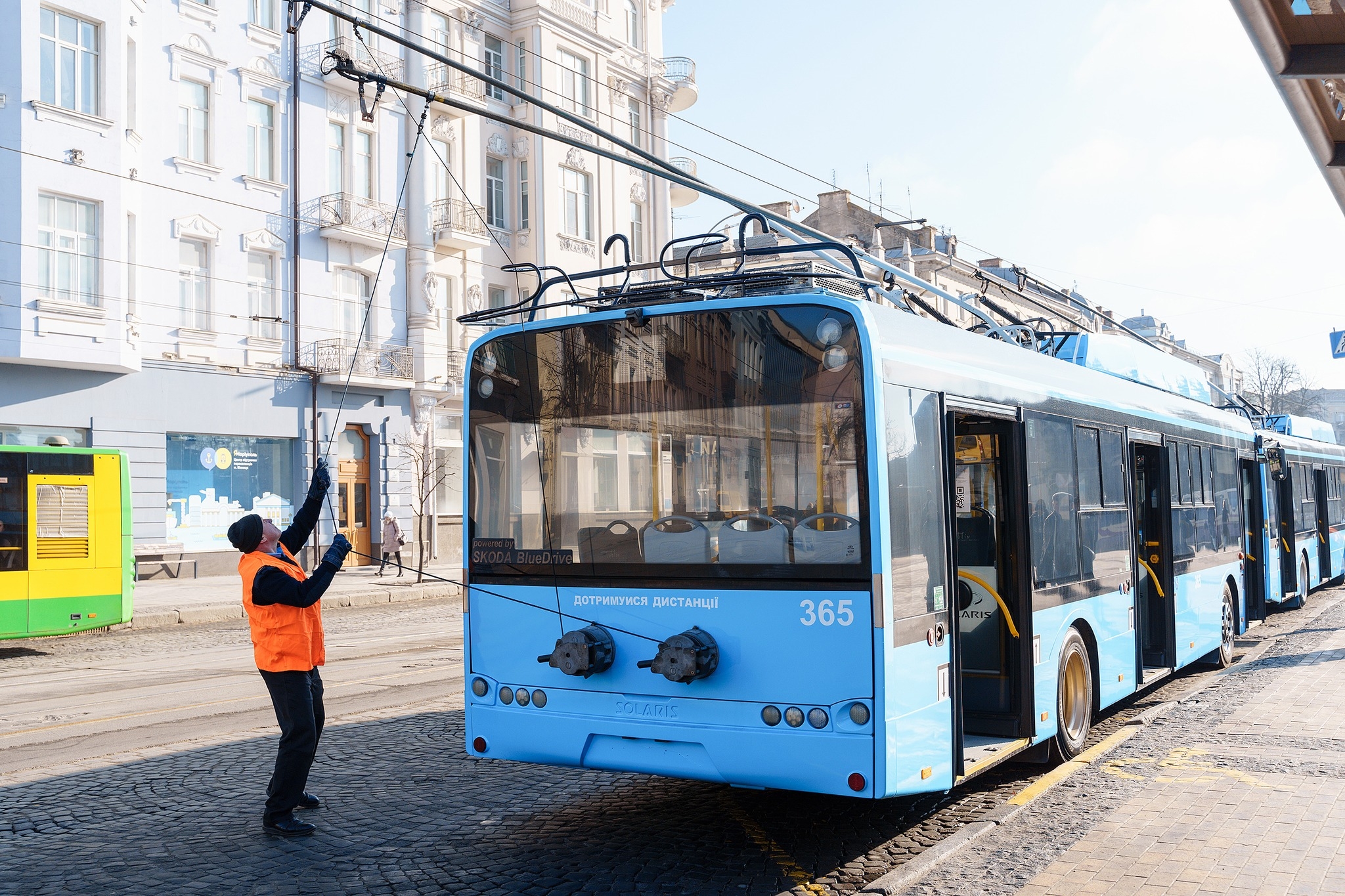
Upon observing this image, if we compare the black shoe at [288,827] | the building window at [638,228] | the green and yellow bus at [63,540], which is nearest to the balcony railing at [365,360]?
the building window at [638,228]

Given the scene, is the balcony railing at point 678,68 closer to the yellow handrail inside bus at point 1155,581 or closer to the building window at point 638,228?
the building window at point 638,228

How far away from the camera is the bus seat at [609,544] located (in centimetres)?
625

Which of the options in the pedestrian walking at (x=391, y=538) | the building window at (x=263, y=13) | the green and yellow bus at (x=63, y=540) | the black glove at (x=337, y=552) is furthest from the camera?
the building window at (x=263, y=13)

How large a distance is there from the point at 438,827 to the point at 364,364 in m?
26.1

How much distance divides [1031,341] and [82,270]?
68.9 ft

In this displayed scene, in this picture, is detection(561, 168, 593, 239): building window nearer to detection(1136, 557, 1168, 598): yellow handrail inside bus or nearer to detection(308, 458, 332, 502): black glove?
detection(1136, 557, 1168, 598): yellow handrail inside bus

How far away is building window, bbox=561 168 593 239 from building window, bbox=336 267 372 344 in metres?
8.12

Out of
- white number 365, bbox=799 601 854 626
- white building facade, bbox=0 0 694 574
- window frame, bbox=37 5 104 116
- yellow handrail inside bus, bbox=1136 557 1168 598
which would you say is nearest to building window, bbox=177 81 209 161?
white building facade, bbox=0 0 694 574

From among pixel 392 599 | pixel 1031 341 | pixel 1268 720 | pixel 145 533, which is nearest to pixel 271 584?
pixel 1031 341

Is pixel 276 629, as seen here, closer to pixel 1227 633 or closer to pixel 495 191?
pixel 1227 633

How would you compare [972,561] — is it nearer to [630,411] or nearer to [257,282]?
[630,411]

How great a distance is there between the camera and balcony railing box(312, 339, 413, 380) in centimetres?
3055

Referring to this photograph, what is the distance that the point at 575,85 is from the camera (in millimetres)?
38188

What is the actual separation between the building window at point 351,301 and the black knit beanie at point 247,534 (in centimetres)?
2535
